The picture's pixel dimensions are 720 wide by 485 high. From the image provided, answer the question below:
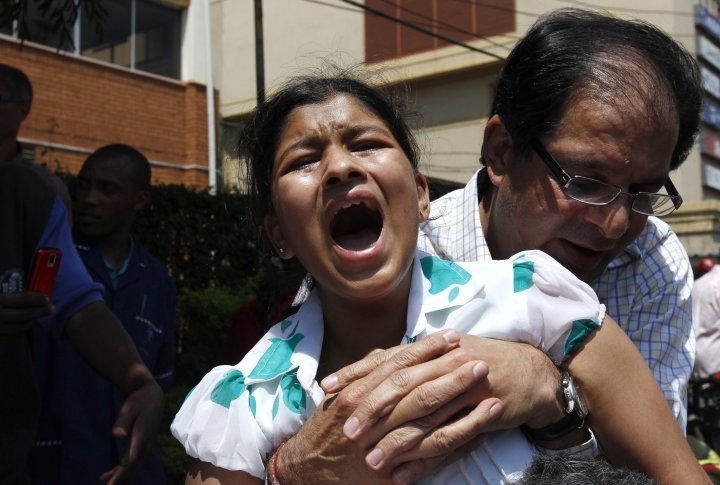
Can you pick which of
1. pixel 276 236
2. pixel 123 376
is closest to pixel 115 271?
pixel 123 376

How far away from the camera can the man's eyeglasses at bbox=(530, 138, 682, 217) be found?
219cm

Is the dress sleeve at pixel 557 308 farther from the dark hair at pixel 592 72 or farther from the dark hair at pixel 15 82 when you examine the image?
the dark hair at pixel 15 82

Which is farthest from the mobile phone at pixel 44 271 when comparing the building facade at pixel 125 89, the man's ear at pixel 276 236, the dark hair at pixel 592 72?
the building facade at pixel 125 89

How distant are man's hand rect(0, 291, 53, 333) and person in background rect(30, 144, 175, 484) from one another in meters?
1.04

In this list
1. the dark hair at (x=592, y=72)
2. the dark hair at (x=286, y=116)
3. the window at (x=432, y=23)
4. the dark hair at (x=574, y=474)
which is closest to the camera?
the dark hair at (x=574, y=474)

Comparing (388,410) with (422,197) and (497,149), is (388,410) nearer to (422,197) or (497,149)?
(422,197)

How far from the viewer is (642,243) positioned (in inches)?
101

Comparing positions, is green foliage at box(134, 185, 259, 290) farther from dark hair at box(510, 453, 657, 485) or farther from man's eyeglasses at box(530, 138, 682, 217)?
dark hair at box(510, 453, 657, 485)

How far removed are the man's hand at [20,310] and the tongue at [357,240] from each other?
4.11 ft

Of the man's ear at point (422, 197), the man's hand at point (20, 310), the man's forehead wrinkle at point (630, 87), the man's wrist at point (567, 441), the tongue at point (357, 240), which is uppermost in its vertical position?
the man's forehead wrinkle at point (630, 87)

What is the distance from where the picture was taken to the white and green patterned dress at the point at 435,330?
1.69 m

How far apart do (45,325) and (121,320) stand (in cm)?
120

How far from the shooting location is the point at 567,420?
65.6 inches

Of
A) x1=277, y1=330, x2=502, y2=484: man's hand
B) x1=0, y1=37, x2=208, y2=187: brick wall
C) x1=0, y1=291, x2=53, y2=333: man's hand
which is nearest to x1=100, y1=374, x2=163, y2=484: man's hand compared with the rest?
x1=0, y1=291, x2=53, y2=333: man's hand
